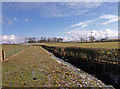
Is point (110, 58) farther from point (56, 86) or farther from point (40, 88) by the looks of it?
point (40, 88)

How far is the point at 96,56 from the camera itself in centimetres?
919

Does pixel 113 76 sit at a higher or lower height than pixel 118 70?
lower

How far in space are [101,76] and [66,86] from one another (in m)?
3.89

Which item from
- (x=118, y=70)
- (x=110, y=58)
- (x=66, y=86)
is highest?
(x=110, y=58)

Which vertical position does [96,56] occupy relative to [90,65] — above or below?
above

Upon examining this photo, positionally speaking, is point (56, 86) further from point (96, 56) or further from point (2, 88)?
point (96, 56)

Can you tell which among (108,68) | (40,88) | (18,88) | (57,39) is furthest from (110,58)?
(57,39)

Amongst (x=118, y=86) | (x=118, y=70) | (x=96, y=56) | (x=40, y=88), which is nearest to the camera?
(x=40, y=88)

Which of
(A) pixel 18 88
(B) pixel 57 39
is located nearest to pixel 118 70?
(A) pixel 18 88

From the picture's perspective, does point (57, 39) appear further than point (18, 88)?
Yes

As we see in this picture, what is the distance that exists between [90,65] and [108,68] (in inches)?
85.0

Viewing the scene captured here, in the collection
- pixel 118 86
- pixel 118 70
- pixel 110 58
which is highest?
pixel 110 58

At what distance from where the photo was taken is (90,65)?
924 centimetres

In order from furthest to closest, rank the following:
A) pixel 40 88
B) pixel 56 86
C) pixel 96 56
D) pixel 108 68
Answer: pixel 96 56 → pixel 108 68 → pixel 56 86 → pixel 40 88
